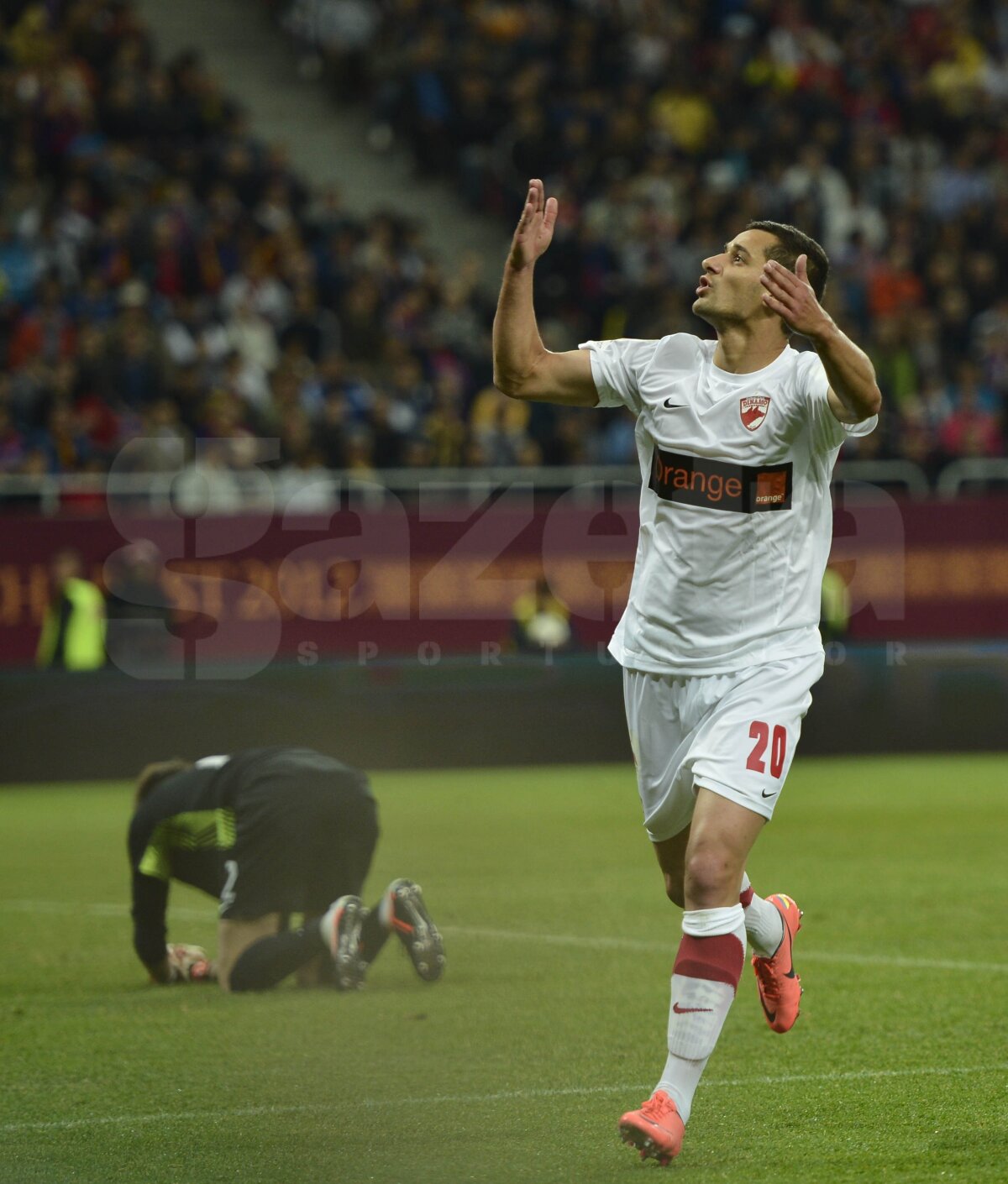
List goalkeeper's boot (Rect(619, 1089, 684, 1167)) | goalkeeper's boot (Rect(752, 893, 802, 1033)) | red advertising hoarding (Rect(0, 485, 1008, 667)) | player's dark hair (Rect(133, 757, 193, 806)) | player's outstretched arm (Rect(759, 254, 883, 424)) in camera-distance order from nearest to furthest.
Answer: goalkeeper's boot (Rect(619, 1089, 684, 1167)), player's outstretched arm (Rect(759, 254, 883, 424)), goalkeeper's boot (Rect(752, 893, 802, 1033)), player's dark hair (Rect(133, 757, 193, 806)), red advertising hoarding (Rect(0, 485, 1008, 667))

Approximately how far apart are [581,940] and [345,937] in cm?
150

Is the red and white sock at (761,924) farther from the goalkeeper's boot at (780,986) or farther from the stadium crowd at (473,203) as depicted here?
the stadium crowd at (473,203)

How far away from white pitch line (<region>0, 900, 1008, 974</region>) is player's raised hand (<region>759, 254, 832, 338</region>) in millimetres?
3496

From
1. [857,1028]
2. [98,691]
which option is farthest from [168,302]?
[857,1028]

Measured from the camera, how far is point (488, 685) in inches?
613

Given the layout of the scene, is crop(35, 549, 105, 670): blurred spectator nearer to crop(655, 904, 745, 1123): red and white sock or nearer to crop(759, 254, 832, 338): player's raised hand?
crop(655, 904, 745, 1123): red and white sock

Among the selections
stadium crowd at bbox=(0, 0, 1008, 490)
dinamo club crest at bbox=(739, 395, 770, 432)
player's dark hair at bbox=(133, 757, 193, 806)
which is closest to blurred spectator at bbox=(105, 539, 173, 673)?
stadium crowd at bbox=(0, 0, 1008, 490)

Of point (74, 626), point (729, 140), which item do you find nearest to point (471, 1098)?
point (74, 626)

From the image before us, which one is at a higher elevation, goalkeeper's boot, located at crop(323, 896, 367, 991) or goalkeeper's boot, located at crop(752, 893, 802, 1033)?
goalkeeper's boot, located at crop(752, 893, 802, 1033)

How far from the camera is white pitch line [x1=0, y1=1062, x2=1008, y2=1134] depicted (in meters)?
5.54

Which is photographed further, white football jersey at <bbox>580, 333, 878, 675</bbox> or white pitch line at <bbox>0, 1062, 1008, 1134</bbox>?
white pitch line at <bbox>0, 1062, 1008, 1134</bbox>

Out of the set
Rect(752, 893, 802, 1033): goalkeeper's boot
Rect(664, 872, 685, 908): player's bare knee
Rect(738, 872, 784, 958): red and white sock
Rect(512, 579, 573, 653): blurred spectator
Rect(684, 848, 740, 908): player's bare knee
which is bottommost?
Rect(512, 579, 573, 653): blurred spectator

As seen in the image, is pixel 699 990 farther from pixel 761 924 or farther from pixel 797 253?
pixel 797 253

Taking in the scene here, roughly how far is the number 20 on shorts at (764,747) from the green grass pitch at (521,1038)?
36.8 inches
